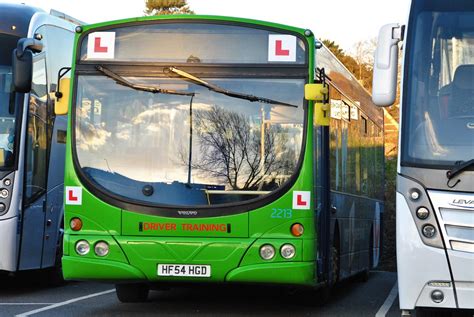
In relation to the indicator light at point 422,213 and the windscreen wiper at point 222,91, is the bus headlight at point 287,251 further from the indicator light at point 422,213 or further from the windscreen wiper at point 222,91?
the indicator light at point 422,213

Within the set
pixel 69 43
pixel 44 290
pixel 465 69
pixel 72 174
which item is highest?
pixel 69 43

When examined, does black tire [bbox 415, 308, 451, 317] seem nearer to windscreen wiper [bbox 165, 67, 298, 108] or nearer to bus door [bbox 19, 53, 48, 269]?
windscreen wiper [bbox 165, 67, 298, 108]

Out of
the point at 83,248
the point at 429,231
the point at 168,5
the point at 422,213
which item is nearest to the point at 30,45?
the point at 83,248

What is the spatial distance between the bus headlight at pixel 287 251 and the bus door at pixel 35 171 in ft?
15.2

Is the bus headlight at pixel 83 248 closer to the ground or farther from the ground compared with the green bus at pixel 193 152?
closer to the ground

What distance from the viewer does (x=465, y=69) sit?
9727 millimetres

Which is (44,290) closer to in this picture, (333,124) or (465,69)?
(333,124)

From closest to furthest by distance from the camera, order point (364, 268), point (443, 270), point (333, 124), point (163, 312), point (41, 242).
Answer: point (443, 270)
point (163, 312)
point (333, 124)
point (41, 242)
point (364, 268)

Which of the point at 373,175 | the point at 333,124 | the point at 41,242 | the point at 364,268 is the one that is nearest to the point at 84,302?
the point at 41,242

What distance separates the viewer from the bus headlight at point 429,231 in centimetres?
925

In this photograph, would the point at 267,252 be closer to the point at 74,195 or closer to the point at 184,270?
the point at 184,270

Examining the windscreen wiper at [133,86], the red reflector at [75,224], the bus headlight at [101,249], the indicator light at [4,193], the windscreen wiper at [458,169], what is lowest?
the bus headlight at [101,249]

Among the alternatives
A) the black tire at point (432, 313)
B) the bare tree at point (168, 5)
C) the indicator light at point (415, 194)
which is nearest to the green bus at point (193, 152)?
the black tire at point (432, 313)

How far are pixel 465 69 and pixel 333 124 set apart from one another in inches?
168
